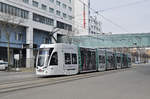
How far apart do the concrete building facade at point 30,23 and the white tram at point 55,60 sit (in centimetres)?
2278

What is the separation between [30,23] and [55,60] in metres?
28.6

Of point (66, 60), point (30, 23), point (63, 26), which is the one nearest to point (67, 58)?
point (66, 60)

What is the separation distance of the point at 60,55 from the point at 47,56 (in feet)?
4.72

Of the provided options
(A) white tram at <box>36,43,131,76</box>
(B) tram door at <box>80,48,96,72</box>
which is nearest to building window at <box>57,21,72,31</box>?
(A) white tram at <box>36,43,131,76</box>

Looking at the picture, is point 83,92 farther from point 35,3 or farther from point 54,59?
point 35,3

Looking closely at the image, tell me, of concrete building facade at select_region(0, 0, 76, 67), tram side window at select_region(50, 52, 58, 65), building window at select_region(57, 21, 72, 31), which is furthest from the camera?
building window at select_region(57, 21, 72, 31)

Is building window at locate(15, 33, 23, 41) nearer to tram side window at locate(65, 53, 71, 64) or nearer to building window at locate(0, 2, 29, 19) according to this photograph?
building window at locate(0, 2, 29, 19)

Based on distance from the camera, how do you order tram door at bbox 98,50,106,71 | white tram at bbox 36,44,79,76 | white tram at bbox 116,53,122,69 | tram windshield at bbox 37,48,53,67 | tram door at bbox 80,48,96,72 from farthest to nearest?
1. white tram at bbox 116,53,122,69
2. tram door at bbox 98,50,106,71
3. tram door at bbox 80,48,96,72
4. tram windshield at bbox 37,48,53,67
5. white tram at bbox 36,44,79,76

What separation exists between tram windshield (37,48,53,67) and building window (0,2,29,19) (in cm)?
2385

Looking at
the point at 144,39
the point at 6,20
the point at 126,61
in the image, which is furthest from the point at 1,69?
the point at 144,39

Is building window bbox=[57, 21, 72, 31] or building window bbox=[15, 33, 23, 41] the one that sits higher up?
building window bbox=[57, 21, 72, 31]

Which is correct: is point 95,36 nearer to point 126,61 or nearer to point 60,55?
point 126,61

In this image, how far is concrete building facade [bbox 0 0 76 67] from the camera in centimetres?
4131

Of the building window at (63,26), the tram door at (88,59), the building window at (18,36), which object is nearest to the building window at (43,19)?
the building window at (63,26)
